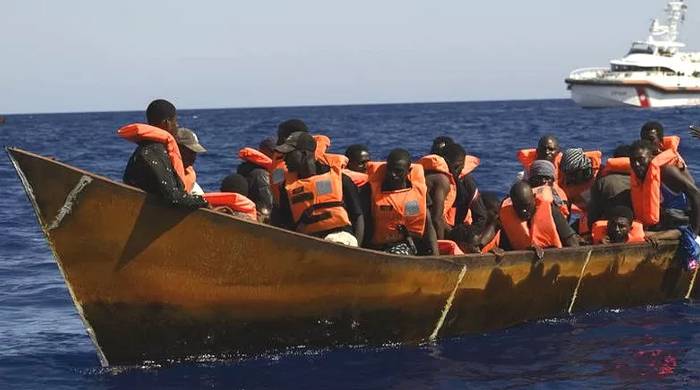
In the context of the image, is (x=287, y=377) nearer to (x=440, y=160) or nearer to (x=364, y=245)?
(x=364, y=245)

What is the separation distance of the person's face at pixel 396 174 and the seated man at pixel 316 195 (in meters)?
0.31

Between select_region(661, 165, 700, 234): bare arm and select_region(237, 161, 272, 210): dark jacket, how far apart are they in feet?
12.5

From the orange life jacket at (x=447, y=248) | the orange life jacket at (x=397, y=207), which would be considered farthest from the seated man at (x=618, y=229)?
the orange life jacket at (x=397, y=207)

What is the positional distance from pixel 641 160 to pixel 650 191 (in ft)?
1.04

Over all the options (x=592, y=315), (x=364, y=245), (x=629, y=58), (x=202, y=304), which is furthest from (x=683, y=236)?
(x=629, y=58)

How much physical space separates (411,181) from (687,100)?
6737 centimetres

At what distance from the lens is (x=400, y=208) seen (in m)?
8.95

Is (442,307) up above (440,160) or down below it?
below

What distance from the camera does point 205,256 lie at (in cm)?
793

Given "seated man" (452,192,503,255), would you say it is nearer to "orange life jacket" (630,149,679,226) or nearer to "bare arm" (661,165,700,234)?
"orange life jacket" (630,149,679,226)

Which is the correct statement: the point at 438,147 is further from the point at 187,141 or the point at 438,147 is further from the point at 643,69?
the point at 643,69

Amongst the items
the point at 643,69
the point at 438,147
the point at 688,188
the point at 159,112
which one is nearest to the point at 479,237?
the point at 438,147

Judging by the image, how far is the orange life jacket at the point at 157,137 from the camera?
7633mm

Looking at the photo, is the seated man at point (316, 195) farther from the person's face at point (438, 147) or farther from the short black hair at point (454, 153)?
the person's face at point (438, 147)
